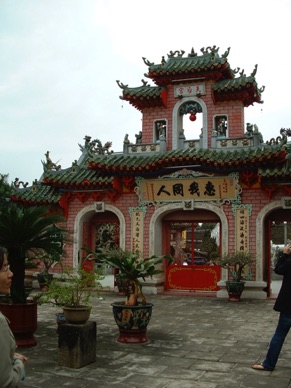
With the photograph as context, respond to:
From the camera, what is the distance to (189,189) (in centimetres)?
1376

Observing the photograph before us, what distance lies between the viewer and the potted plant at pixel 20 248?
6.60 m

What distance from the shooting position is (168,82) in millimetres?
14805

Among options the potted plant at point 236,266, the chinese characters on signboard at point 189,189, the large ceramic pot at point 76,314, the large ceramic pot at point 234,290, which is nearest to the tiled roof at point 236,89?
the chinese characters on signboard at point 189,189

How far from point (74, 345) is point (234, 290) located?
295 inches

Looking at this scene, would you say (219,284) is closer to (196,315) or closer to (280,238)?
(196,315)

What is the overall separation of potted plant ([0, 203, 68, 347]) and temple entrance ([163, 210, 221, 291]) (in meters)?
7.47

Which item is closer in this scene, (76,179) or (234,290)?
(234,290)

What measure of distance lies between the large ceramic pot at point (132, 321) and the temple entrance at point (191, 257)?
712 cm

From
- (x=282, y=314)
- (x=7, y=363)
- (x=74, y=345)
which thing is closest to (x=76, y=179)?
(x=74, y=345)

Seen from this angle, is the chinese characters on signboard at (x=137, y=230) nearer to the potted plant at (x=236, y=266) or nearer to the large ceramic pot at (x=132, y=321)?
the potted plant at (x=236, y=266)

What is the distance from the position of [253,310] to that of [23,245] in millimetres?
6063

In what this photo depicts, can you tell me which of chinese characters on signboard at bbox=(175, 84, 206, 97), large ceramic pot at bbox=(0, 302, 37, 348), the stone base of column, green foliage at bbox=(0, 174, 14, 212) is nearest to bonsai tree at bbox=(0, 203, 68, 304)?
large ceramic pot at bbox=(0, 302, 37, 348)

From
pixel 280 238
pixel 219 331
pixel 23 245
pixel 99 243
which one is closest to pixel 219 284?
pixel 219 331

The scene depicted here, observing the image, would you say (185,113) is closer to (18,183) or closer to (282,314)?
(18,183)
